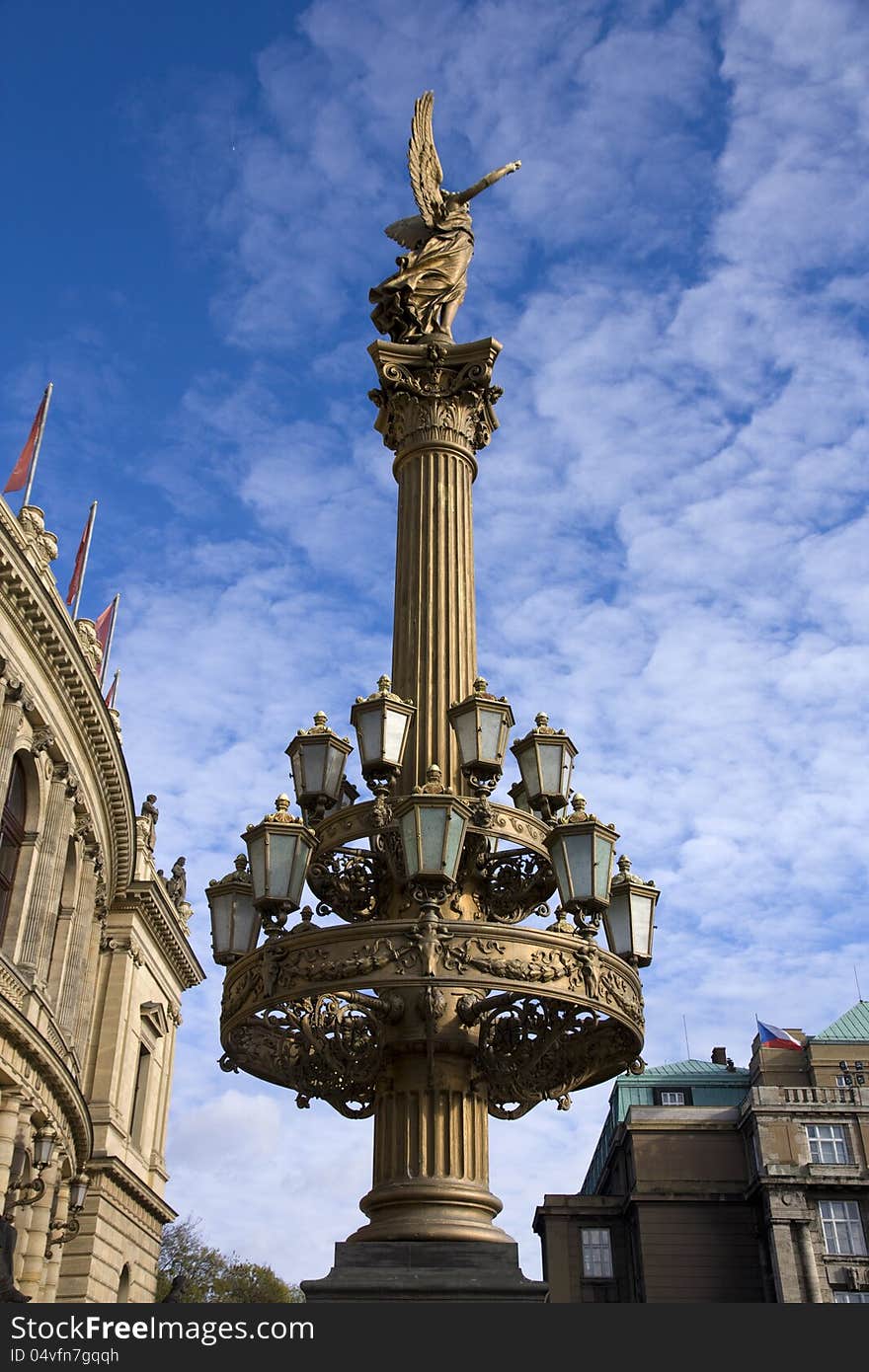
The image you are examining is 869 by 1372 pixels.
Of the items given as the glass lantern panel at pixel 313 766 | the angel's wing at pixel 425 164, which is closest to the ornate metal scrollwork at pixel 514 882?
the glass lantern panel at pixel 313 766

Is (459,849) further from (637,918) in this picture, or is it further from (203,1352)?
(203,1352)

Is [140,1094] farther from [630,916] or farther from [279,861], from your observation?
[279,861]

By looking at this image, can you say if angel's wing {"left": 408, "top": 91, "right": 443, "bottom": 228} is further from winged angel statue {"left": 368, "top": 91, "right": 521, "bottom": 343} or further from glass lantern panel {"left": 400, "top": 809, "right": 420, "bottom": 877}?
glass lantern panel {"left": 400, "top": 809, "right": 420, "bottom": 877}

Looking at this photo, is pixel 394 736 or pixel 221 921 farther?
pixel 221 921

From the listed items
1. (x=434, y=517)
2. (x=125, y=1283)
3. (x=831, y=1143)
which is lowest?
(x=434, y=517)

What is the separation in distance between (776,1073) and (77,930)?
33866mm

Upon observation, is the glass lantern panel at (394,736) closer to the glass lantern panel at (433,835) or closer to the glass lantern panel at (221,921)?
the glass lantern panel at (433,835)

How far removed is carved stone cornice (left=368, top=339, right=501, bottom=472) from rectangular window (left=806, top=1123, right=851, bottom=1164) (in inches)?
1812

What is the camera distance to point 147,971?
43656mm

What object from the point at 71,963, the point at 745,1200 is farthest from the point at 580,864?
the point at 745,1200

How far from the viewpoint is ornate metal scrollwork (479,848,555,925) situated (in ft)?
30.5

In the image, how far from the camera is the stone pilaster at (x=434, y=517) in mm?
10023

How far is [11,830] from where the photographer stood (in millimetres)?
30312

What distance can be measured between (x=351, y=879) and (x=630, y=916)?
219 cm
